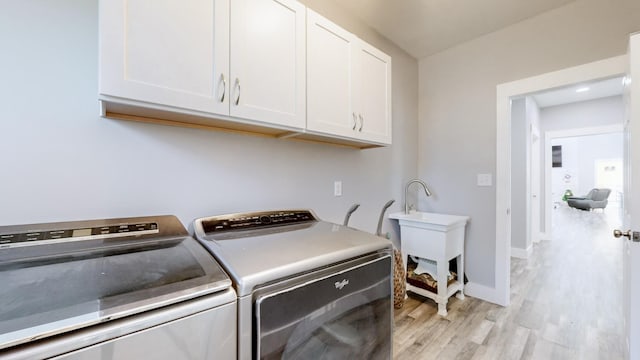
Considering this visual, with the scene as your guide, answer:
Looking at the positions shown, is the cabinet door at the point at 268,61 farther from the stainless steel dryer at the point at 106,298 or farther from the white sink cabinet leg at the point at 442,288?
the white sink cabinet leg at the point at 442,288

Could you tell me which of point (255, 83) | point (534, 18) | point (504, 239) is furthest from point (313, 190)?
point (534, 18)

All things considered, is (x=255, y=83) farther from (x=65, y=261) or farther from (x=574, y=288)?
(x=574, y=288)

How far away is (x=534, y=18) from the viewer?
6.95 feet

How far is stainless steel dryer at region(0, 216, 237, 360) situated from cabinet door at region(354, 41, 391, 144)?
1.30 meters

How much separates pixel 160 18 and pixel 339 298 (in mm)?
1283

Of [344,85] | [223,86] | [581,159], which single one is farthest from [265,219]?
[581,159]

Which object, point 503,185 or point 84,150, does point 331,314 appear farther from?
point 503,185

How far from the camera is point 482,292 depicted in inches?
95.7

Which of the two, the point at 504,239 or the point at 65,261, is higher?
the point at 65,261

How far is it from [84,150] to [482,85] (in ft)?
9.78

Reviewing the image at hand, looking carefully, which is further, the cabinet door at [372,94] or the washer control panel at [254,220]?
the cabinet door at [372,94]

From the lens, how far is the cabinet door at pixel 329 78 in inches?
57.2

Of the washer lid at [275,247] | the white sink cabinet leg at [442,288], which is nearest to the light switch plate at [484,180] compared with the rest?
the white sink cabinet leg at [442,288]

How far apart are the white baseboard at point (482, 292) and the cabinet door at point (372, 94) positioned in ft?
5.70
